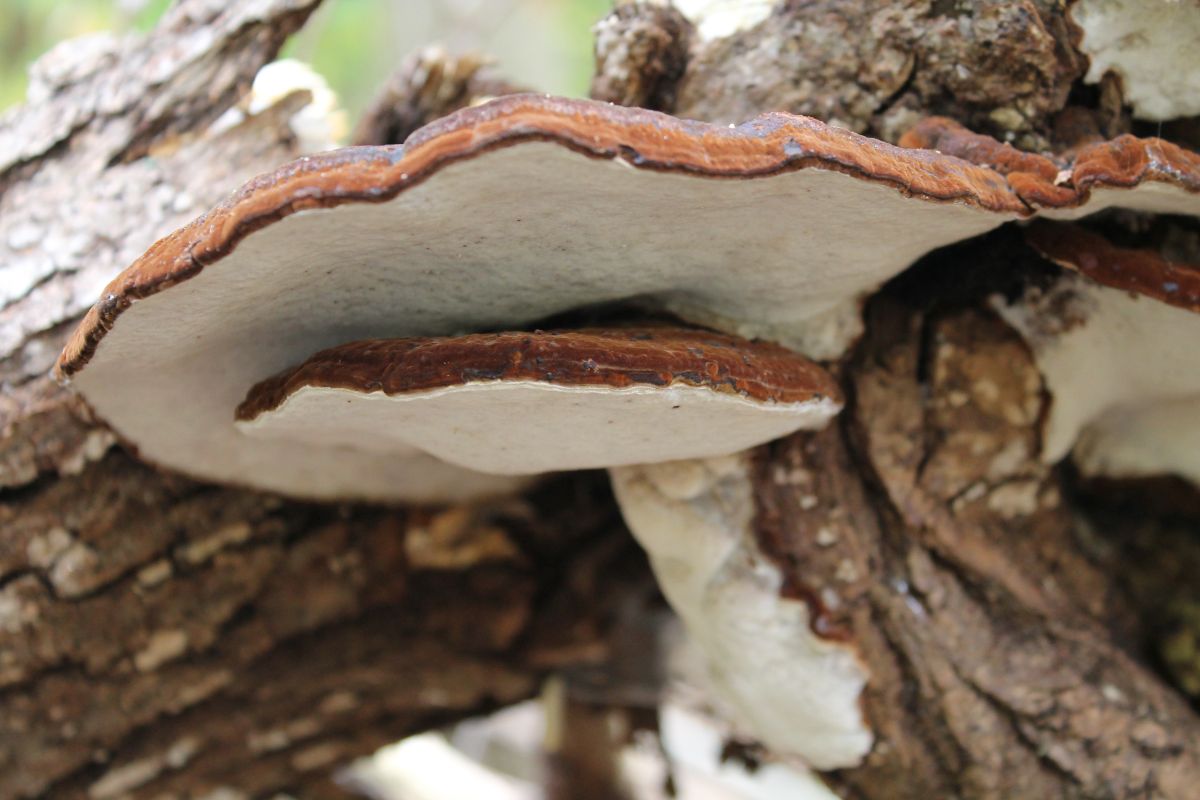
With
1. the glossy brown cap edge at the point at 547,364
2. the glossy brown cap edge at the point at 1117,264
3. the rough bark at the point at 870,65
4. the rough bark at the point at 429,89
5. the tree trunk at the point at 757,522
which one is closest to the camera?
the glossy brown cap edge at the point at 547,364

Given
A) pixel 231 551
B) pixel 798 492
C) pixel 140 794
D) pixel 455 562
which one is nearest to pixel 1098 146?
pixel 798 492

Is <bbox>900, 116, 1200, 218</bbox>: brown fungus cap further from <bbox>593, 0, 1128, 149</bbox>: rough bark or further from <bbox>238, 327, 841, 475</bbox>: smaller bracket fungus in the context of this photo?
<bbox>238, 327, 841, 475</bbox>: smaller bracket fungus

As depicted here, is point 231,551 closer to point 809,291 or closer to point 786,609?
point 786,609

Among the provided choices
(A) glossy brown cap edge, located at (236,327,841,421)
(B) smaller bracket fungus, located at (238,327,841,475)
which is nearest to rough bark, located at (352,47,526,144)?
(B) smaller bracket fungus, located at (238,327,841,475)

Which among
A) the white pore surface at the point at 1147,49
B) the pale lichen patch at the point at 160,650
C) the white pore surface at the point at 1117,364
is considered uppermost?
the white pore surface at the point at 1147,49

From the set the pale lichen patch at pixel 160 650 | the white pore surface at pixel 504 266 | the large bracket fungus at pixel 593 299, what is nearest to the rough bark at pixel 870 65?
the large bracket fungus at pixel 593 299

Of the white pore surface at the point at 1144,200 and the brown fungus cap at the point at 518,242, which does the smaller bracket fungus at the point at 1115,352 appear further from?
the brown fungus cap at the point at 518,242

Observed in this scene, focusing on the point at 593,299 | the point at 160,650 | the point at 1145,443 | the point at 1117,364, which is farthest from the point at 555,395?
the point at 1145,443
